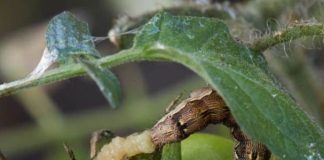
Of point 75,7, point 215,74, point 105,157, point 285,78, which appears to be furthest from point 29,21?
point 215,74

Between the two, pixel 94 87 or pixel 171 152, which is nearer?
pixel 171 152

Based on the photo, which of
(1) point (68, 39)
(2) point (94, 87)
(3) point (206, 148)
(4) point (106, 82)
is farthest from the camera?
(2) point (94, 87)

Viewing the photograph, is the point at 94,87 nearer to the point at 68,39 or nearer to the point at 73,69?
the point at 68,39

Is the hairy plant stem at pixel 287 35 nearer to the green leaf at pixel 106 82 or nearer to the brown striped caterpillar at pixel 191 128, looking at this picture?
the brown striped caterpillar at pixel 191 128

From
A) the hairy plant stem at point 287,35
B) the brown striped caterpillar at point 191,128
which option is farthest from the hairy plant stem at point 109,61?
the brown striped caterpillar at point 191,128

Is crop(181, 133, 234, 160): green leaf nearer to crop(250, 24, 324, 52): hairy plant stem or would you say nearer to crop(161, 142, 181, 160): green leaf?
crop(161, 142, 181, 160): green leaf

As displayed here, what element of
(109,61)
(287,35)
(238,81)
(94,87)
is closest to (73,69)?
(109,61)

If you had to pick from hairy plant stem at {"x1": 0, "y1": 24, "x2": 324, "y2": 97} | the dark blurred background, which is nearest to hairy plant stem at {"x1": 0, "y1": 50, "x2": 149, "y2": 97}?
hairy plant stem at {"x1": 0, "y1": 24, "x2": 324, "y2": 97}
